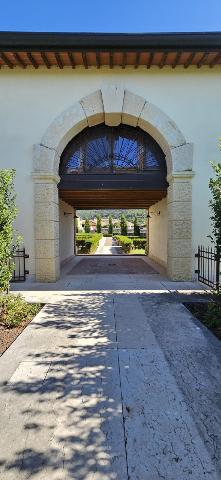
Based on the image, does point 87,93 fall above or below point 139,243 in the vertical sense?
above

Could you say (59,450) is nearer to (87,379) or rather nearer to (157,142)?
(87,379)

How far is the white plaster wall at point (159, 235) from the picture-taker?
1314 cm

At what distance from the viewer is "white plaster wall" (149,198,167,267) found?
517 inches

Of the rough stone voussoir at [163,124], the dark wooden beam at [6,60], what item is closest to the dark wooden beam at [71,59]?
the dark wooden beam at [6,60]

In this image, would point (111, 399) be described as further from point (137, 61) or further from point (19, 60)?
point (19, 60)

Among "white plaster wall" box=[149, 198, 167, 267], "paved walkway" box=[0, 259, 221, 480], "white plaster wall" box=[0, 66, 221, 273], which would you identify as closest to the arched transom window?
"white plaster wall" box=[0, 66, 221, 273]

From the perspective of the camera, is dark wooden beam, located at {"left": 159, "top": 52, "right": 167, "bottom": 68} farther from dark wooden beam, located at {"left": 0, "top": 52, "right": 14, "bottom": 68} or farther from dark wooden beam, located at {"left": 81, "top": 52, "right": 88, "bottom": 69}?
dark wooden beam, located at {"left": 0, "top": 52, "right": 14, "bottom": 68}

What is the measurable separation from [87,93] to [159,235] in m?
7.79

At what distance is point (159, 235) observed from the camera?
14555 millimetres

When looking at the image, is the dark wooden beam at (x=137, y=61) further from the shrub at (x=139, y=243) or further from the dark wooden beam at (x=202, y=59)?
the shrub at (x=139, y=243)

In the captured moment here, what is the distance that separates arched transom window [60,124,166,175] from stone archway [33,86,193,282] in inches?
32.6

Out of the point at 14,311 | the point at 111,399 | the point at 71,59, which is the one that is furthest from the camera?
the point at 71,59

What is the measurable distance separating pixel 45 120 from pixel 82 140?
4.79ft

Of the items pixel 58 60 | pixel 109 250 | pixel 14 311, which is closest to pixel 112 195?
pixel 58 60
